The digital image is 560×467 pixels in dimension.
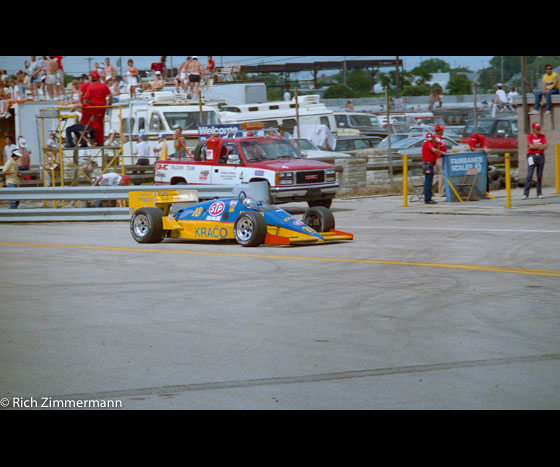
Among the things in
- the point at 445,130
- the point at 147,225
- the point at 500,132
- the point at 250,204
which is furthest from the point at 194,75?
the point at 250,204

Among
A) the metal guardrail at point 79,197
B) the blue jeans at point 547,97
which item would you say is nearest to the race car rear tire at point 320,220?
the metal guardrail at point 79,197

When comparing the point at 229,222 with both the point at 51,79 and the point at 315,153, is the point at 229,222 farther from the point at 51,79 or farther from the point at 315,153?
the point at 51,79

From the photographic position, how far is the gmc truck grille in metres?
20.4

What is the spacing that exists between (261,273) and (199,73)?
21537 mm

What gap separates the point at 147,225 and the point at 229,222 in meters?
1.67

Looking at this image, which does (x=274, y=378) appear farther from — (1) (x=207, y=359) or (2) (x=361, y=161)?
(2) (x=361, y=161)

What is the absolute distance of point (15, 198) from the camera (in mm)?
A: 21500

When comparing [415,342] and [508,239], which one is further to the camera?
[508,239]

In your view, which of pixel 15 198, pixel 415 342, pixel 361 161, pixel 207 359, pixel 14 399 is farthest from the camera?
pixel 361 161

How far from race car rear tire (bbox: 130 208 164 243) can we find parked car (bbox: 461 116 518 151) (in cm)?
1870

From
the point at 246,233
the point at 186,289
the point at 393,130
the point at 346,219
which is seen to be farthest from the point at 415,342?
the point at 393,130

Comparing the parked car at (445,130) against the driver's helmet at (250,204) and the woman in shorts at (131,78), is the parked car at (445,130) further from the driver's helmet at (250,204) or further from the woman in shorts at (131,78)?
the driver's helmet at (250,204)

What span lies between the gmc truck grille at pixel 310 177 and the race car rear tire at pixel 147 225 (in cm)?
559

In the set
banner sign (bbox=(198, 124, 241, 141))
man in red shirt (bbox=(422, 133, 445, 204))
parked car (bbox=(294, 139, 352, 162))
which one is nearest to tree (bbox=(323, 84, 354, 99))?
parked car (bbox=(294, 139, 352, 162))
